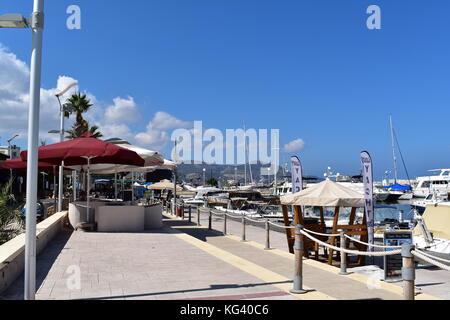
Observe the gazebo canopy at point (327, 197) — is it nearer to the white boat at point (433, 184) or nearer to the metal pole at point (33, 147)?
the metal pole at point (33, 147)

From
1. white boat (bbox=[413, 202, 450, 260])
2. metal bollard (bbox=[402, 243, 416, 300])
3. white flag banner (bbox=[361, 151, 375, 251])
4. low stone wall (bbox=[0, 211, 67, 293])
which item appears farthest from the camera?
white boat (bbox=[413, 202, 450, 260])

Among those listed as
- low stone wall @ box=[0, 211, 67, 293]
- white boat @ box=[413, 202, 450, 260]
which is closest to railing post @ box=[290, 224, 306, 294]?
low stone wall @ box=[0, 211, 67, 293]

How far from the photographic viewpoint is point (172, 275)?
316 inches

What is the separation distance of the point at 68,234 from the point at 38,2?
971cm

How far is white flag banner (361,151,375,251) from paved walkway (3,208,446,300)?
7.60ft

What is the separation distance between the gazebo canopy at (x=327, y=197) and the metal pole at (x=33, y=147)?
7.28 metres

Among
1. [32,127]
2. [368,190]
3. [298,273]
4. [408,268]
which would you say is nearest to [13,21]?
[32,127]

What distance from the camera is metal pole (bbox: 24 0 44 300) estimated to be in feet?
18.2

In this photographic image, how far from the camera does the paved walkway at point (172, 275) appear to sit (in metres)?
6.73

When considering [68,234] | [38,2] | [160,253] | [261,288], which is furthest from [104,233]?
[38,2]

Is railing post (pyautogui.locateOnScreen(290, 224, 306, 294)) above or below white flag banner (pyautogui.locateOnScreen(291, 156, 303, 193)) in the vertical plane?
below

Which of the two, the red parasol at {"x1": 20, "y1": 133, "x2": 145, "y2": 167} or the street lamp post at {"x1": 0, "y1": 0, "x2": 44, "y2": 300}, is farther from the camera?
the red parasol at {"x1": 20, "y1": 133, "x2": 145, "y2": 167}

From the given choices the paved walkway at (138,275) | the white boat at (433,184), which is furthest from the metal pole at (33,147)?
the white boat at (433,184)

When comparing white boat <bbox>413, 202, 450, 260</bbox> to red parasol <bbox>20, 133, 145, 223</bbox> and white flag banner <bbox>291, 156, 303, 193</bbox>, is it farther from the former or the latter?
red parasol <bbox>20, 133, 145, 223</bbox>
